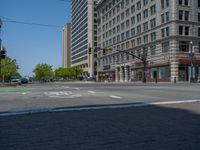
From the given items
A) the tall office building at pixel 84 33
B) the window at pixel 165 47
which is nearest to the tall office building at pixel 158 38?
the window at pixel 165 47

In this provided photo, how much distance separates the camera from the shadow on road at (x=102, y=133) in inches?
187

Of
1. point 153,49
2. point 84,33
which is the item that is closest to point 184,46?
point 153,49

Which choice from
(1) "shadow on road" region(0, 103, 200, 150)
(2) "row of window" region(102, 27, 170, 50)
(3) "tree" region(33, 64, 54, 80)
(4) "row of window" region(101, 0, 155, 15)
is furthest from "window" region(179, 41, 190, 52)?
(3) "tree" region(33, 64, 54, 80)

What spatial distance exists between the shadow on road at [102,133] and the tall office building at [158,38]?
3699 centimetres

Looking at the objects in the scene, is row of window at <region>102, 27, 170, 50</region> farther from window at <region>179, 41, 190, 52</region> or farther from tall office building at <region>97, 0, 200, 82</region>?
window at <region>179, 41, 190, 52</region>

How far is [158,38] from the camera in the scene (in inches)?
2211

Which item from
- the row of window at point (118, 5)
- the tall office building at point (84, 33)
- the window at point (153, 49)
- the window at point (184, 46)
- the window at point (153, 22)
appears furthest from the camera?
the tall office building at point (84, 33)

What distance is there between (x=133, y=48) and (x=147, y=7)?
1008 centimetres

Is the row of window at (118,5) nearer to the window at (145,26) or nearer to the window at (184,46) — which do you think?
the window at (145,26)

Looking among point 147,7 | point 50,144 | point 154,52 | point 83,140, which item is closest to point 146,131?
point 83,140

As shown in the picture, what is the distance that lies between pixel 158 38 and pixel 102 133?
52.4 meters

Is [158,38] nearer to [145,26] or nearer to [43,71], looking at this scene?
[145,26]

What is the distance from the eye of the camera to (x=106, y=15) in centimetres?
8769

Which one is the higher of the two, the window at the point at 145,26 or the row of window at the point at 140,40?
A: the window at the point at 145,26
